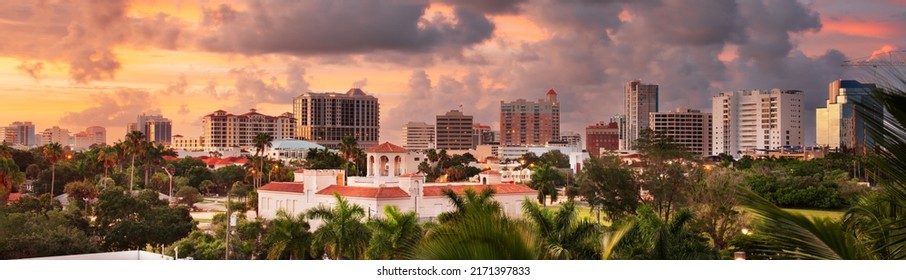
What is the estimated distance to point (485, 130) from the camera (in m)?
34.7

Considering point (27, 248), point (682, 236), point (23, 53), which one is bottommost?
point (27, 248)

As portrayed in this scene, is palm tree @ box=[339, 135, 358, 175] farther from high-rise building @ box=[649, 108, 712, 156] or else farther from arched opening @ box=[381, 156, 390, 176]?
high-rise building @ box=[649, 108, 712, 156]

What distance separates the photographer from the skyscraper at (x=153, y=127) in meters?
19.7

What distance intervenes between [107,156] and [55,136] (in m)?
1.19

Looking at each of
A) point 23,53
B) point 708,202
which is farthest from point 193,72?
point 708,202

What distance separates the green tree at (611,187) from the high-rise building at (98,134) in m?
12.4

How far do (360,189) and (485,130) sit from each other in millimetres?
21037

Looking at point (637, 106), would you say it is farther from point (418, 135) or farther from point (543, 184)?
point (543, 184)

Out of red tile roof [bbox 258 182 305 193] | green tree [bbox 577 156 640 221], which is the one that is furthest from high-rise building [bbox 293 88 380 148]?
green tree [bbox 577 156 640 221]

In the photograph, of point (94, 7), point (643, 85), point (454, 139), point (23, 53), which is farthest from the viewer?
point (643, 85)

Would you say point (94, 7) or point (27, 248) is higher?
point (94, 7)
